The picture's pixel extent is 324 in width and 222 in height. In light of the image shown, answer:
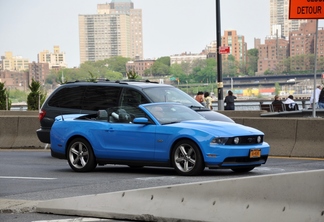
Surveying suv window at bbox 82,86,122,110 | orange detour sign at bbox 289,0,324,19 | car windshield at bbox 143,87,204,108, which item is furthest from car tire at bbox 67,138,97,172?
orange detour sign at bbox 289,0,324,19

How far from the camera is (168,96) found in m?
18.8

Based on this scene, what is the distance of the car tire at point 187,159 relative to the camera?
1436 cm

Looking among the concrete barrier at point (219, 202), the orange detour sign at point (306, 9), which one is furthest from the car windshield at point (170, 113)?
the orange detour sign at point (306, 9)

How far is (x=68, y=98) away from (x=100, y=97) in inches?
37.4

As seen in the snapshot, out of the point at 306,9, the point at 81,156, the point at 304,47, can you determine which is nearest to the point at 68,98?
the point at 81,156

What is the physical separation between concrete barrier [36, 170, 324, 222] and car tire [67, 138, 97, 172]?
537cm

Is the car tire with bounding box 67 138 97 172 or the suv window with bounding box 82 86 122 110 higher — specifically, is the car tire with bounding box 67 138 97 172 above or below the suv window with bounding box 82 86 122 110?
below

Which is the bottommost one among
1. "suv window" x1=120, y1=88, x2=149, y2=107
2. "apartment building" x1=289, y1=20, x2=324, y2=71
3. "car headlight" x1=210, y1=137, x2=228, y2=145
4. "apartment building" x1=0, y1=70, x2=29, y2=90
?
"apartment building" x1=0, y1=70, x2=29, y2=90

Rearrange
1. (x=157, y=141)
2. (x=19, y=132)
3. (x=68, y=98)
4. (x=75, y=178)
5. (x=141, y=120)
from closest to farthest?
(x=75, y=178) < (x=157, y=141) < (x=141, y=120) < (x=68, y=98) < (x=19, y=132)

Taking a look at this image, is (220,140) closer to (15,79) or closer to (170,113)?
(170,113)

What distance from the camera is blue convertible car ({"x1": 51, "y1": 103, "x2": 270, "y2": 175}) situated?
14336 millimetres

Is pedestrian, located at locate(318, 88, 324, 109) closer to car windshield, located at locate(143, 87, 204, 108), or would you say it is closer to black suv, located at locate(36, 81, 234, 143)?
black suv, located at locate(36, 81, 234, 143)

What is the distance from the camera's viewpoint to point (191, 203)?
9.19 meters

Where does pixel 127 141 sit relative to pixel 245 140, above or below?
below
